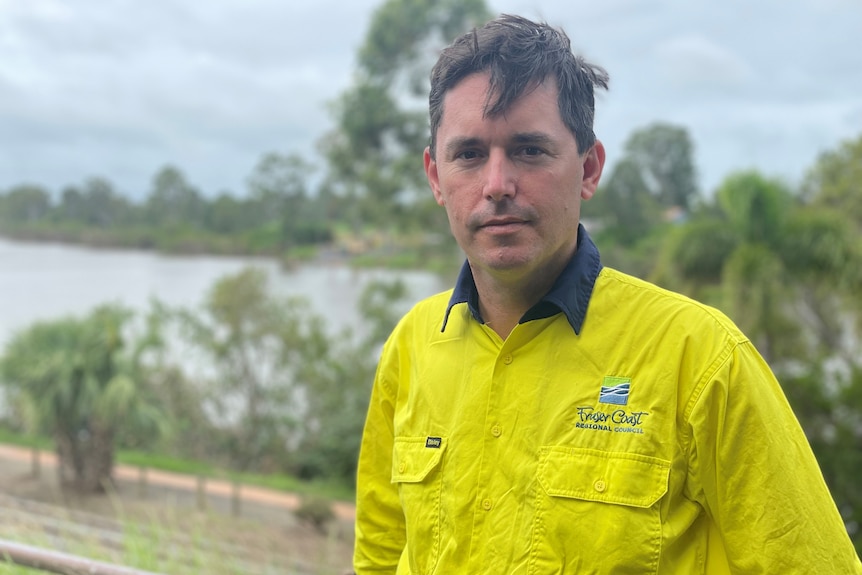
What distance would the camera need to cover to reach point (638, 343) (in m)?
1.21

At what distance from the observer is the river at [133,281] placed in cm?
1314

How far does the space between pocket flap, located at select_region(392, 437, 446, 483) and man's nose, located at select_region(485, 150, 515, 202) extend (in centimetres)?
43

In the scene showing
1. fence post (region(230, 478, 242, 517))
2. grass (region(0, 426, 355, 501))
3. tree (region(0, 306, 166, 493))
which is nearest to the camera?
fence post (region(230, 478, 242, 517))

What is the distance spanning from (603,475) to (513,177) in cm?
47

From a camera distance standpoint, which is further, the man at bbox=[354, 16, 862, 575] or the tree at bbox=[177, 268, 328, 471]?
the tree at bbox=[177, 268, 328, 471]

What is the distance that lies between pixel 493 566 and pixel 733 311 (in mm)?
7749

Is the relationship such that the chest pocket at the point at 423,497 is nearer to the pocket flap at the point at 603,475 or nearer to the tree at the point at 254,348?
the pocket flap at the point at 603,475

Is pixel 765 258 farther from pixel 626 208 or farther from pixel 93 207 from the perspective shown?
pixel 93 207

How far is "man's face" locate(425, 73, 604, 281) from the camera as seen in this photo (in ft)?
4.09

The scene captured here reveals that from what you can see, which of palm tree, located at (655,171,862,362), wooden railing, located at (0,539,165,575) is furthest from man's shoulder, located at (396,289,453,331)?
palm tree, located at (655,171,862,362)

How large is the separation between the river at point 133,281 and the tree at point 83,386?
367 millimetres

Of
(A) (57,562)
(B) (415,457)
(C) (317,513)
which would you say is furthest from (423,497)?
(C) (317,513)

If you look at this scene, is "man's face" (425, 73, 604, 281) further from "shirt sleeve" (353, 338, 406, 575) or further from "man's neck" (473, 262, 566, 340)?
"shirt sleeve" (353, 338, 406, 575)

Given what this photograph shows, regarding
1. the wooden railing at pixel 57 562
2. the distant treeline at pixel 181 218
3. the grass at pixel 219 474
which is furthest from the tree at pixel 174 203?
the wooden railing at pixel 57 562
